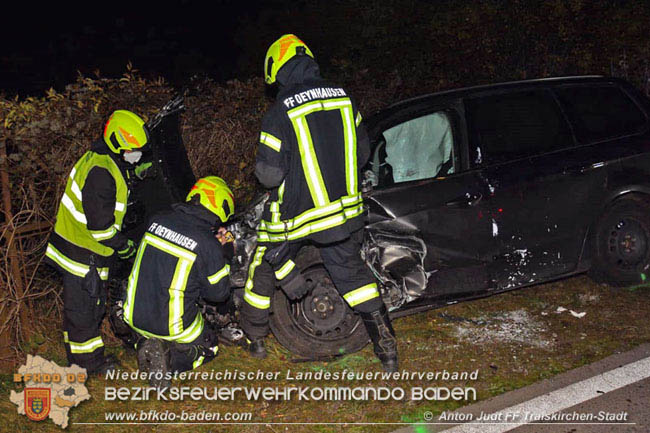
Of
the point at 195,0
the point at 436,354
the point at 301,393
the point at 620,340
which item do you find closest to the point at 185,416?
the point at 301,393

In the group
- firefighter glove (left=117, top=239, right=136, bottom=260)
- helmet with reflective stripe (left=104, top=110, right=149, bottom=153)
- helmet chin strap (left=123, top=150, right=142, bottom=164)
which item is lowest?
firefighter glove (left=117, top=239, right=136, bottom=260)

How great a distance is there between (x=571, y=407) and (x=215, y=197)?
250 centimetres

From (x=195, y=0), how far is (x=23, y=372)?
20.0 m

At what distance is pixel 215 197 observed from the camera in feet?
14.3

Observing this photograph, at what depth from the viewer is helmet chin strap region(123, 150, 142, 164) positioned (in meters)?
4.50

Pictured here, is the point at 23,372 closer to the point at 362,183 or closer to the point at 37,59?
the point at 362,183

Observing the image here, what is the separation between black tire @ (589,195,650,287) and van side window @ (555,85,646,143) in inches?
22.6

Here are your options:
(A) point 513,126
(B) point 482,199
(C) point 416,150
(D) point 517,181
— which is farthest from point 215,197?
(A) point 513,126

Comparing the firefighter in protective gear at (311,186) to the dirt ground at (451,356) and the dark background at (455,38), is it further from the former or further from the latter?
the dark background at (455,38)

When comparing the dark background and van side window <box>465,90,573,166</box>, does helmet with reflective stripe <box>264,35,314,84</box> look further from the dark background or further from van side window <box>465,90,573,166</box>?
the dark background

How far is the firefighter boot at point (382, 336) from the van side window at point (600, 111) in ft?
7.28

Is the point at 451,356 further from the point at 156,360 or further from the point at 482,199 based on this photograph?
the point at 156,360

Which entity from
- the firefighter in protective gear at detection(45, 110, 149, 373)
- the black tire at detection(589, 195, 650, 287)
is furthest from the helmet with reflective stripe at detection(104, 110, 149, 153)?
the black tire at detection(589, 195, 650, 287)

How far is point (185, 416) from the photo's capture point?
4156 millimetres
